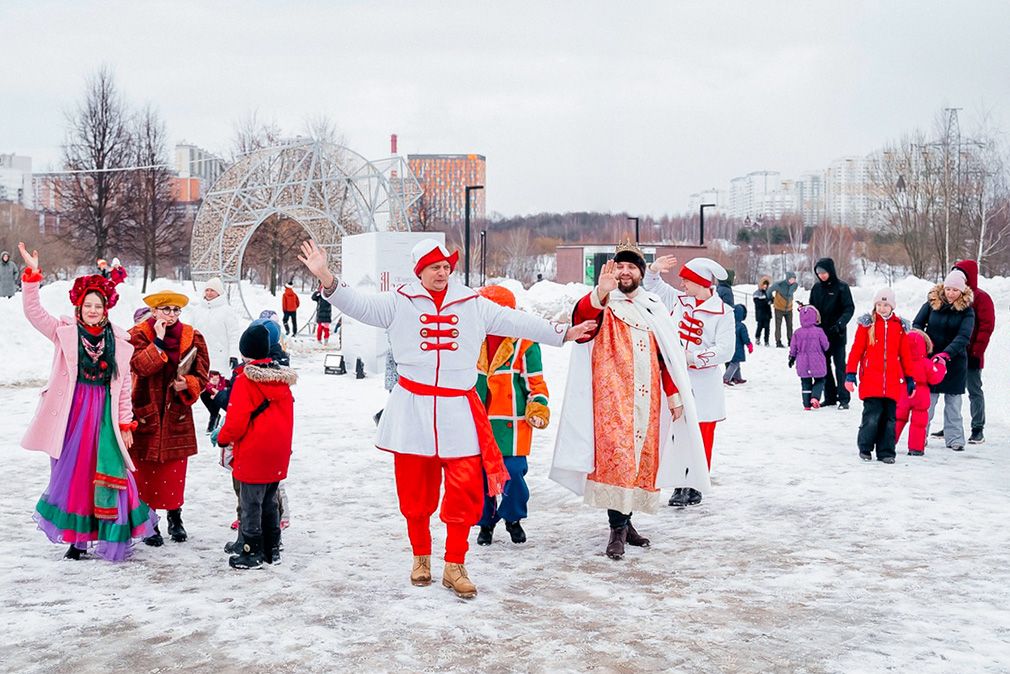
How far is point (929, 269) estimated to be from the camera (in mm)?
40625

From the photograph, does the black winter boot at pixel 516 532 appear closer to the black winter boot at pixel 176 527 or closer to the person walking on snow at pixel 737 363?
the black winter boot at pixel 176 527

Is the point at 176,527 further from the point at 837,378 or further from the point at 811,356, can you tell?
the point at 837,378

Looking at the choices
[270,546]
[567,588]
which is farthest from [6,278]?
[567,588]

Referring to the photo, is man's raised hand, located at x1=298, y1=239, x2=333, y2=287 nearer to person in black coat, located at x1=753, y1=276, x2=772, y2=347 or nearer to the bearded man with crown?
the bearded man with crown

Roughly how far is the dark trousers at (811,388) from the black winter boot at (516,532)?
7119mm

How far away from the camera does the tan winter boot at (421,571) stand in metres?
5.10

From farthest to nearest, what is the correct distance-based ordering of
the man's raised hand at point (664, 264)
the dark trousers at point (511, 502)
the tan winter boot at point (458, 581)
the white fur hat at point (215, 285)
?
the white fur hat at point (215, 285) → the man's raised hand at point (664, 264) → the dark trousers at point (511, 502) → the tan winter boot at point (458, 581)

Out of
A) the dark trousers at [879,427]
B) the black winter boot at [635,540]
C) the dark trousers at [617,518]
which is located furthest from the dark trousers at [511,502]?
the dark trousers at [879,427]

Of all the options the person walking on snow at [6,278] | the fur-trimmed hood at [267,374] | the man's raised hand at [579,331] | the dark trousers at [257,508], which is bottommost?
the dark trousers at [257,508]

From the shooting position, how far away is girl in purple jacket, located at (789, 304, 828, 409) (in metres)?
12.1

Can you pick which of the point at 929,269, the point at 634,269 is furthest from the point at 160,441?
the point at 929,269

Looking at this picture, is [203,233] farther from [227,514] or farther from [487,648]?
[487,648]

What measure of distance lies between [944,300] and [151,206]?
31.7 meters

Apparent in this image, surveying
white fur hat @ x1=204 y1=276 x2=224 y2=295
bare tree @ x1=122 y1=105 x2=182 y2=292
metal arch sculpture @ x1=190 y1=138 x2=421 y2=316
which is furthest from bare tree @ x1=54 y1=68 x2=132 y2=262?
white fur hat @ x1=204 y1=276 x2=224 y2=295
